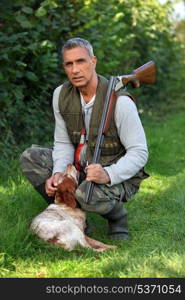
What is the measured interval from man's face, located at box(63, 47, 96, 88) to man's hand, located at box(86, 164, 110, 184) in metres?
0.66

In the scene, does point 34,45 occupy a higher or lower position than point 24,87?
higher

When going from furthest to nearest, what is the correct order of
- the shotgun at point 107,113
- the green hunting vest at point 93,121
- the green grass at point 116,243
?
the green hunting vest at point 93,121, the shotgun at point 107,113, the green grass at point 116,243

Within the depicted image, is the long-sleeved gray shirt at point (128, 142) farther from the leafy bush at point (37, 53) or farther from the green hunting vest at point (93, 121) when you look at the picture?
the leafy bush at point (37, 53)

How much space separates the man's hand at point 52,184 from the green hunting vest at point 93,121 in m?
0.28

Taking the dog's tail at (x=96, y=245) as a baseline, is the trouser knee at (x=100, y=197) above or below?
above

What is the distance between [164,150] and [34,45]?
7.47ft

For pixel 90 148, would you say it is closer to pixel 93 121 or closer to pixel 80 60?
pixel 93 121

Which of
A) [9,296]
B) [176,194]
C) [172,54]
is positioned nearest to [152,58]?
[172,54]

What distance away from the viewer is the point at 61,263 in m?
4.05

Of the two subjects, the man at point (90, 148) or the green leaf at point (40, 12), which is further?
the green leaf at point (40, 12)

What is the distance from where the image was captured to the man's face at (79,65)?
14.7ft

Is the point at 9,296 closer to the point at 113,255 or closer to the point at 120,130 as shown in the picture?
the point at 113,255

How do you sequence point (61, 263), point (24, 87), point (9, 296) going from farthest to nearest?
1. point (24, 87)
2. point (61, 263)
3. point (9, 296)

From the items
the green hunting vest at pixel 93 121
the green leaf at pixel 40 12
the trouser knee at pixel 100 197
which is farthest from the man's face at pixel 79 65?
the green leaf at pixel 40 12
